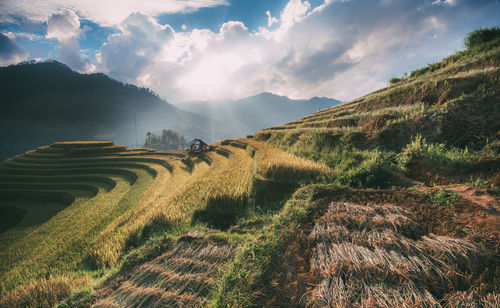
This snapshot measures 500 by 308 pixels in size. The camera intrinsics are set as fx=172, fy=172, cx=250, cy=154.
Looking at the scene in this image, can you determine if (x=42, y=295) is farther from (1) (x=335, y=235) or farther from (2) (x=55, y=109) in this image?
(2) (x=55, y=109)

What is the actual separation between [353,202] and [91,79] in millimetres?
238372

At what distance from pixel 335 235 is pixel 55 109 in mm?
188931

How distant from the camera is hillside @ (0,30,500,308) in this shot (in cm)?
232

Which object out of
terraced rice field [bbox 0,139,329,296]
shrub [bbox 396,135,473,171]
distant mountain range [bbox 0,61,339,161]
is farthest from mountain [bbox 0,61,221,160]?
shrub [bbox 396,135,473,171]

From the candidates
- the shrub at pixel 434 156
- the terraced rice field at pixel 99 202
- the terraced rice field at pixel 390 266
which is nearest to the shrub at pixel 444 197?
the terraced rice field at pixel 390 266

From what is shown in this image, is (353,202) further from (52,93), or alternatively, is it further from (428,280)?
(52,93)

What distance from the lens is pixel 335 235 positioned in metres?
3.21

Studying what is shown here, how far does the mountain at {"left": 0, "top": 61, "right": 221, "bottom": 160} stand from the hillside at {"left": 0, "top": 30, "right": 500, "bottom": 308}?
138170mm

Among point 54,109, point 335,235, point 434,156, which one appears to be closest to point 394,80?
point 434,156

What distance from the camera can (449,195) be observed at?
3648mm

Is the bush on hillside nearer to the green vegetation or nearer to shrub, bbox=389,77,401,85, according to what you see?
shrub, bbox=389,77,401,85

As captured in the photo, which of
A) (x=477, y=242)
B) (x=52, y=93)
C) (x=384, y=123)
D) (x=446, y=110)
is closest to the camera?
(x=477, y=242)

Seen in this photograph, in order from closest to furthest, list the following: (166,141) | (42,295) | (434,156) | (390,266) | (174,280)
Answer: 1. (390,266)
2. (174,280)
3. (42,295)
4. (434,156)
5. (166,141)

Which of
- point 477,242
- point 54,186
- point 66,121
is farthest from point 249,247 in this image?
point 66,121
